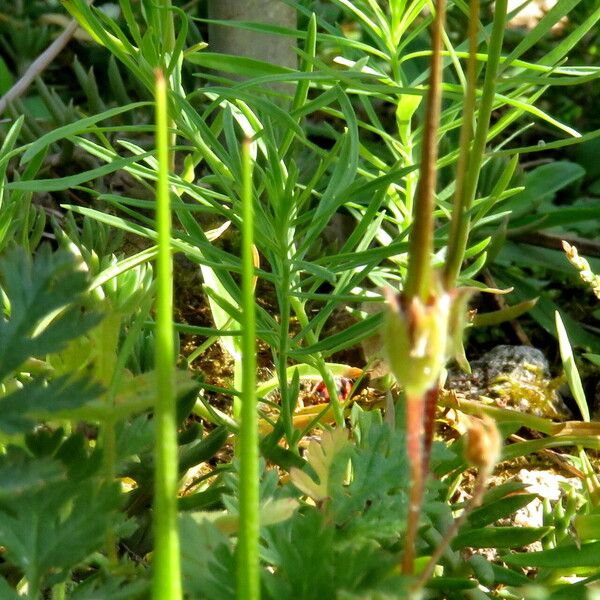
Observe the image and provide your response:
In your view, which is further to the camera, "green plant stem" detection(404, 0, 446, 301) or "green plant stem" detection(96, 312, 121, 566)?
"green plant stem" detection(96, 312, 121, 566)

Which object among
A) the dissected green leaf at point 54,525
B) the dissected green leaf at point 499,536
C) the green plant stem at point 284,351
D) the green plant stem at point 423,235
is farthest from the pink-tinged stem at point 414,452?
the green plant stem at point 284,351

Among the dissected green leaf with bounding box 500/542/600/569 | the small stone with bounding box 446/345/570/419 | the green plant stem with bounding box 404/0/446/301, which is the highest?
the small stone with bounding box 446/345/570/419

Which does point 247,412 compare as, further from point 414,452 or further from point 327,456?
point 327,456

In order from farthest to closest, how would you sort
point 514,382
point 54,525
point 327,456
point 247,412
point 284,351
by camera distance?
1. point 514,382
2. point 284,351
3. point 327,456
4. point 54,525
5. point 247,412

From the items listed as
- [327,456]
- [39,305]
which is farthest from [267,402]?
[39,305]

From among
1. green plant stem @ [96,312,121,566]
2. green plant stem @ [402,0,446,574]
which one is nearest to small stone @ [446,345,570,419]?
green plant stem @ [96,312,121,566]

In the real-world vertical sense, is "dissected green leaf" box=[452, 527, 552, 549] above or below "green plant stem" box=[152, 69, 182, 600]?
below

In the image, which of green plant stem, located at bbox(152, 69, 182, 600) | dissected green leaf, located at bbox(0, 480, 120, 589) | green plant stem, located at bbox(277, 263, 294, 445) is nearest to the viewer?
green plant stem, located at bbox(152, 69, 182, 600)

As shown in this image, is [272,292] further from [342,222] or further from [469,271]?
[469,271]

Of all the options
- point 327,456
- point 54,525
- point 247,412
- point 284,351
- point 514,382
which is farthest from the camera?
point 514,382

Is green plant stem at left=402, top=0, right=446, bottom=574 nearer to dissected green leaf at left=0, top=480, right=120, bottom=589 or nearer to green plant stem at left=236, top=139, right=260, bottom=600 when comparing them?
green plant stem at left=236, top=139, right=260, bottom=600
